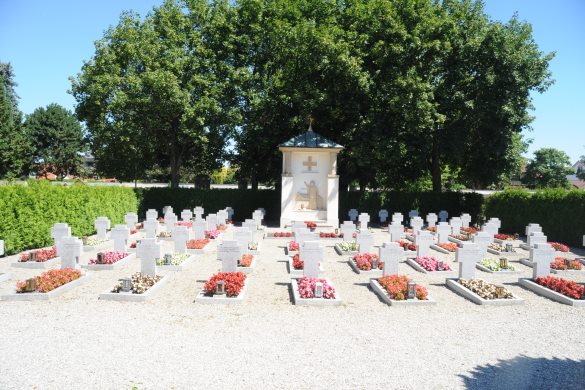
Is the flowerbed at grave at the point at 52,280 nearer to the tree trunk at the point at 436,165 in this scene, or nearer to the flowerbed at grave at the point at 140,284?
the flowerbed at grave at the point at 140,284

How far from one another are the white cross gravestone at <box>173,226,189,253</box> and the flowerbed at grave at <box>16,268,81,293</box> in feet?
14.2

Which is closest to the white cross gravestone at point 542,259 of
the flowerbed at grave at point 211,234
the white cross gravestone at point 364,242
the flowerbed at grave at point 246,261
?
the white cross gravestone at point 364,242

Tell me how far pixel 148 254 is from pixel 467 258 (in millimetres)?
9321

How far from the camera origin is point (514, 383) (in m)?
6.13

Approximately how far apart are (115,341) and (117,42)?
26.8 metres

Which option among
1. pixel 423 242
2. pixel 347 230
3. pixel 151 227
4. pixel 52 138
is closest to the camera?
pixel 423 242

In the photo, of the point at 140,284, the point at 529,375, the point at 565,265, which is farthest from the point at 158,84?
the point at 529,375

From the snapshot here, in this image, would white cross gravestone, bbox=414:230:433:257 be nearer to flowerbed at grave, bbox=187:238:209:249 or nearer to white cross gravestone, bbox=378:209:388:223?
flowerbed at grave, bbox=187:238:209:249

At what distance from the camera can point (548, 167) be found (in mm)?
66812

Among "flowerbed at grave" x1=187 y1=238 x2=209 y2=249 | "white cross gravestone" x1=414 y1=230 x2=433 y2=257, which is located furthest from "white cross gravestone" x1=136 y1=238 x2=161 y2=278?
"white cross gravestone" x1=414 y1=230 x2=433 y2=257

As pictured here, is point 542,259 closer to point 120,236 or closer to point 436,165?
point 120,236

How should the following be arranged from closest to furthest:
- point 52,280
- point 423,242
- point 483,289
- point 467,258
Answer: point 52,280 → point 483,289 → point 467,258 → point 423,242

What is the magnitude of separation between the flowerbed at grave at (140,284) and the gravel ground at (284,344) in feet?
1.45

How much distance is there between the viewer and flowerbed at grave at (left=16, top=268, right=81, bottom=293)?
390 inches
